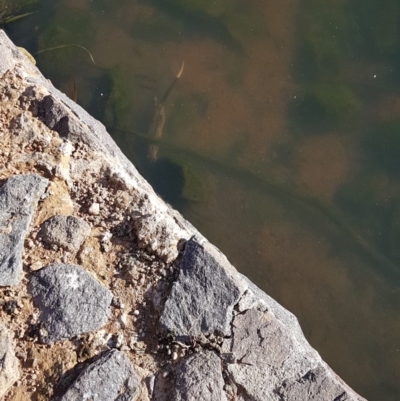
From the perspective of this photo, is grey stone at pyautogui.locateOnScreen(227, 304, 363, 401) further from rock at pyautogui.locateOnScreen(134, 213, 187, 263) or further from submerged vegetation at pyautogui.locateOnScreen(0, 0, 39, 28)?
submerged vegetation at pyautogui.locateOnScreen(0, 0, 39, 28)

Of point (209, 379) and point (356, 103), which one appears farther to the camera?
point (356, 103)

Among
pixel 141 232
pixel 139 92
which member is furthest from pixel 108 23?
pixel 141 232

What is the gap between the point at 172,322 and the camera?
2.48 m

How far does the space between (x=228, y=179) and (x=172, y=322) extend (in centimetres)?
193

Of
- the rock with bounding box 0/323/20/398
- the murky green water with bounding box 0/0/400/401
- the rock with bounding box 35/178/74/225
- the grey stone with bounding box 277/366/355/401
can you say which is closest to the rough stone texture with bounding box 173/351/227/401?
the grey stone with bounding box 277/366/355/401

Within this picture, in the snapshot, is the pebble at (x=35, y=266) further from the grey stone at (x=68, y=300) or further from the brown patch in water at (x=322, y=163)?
the brown patch in water at (x=322, y=163)

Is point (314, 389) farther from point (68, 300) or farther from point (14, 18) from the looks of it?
point (14, 18)

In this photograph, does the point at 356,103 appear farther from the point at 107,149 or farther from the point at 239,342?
the point at 239,342

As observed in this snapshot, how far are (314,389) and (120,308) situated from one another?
99cm

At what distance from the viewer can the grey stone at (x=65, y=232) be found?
2609 mm

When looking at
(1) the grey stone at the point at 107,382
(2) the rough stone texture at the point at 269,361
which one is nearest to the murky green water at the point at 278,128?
(2) the rough stone texture at the point at 269,361

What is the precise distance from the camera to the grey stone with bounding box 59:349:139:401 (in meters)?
2.31

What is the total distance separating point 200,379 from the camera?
7.83 ft

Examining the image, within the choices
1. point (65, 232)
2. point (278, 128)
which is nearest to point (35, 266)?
point (65, 232)
